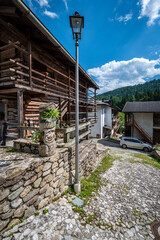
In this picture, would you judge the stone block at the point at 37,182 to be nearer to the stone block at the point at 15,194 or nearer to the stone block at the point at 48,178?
the stone block at the point at 48,178

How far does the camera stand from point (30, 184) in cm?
273

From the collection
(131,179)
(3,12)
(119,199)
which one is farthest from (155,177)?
(3,12)

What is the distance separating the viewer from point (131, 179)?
6.29 metres

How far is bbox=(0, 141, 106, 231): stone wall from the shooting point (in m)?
2.24

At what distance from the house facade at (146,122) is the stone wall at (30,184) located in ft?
63.7

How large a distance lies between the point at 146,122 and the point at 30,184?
21972mm

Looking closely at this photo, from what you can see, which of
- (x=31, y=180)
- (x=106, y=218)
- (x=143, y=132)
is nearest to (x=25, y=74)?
(x=31, y=180)

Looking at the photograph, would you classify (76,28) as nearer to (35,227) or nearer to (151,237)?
(35,227)

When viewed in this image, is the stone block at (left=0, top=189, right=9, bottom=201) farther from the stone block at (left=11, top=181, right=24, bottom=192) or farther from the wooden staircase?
the wooden staircase

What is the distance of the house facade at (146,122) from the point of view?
19.2 metres

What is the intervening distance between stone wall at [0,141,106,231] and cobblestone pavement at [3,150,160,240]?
0.25 m

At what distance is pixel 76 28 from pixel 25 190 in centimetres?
528

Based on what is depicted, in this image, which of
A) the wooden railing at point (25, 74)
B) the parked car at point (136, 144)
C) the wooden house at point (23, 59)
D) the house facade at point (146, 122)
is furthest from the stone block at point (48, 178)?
the house facade at point (146, 122)

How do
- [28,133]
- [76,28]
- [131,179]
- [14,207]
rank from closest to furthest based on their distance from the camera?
[14,207]
[76,28]
[131,179]
[28,133]
